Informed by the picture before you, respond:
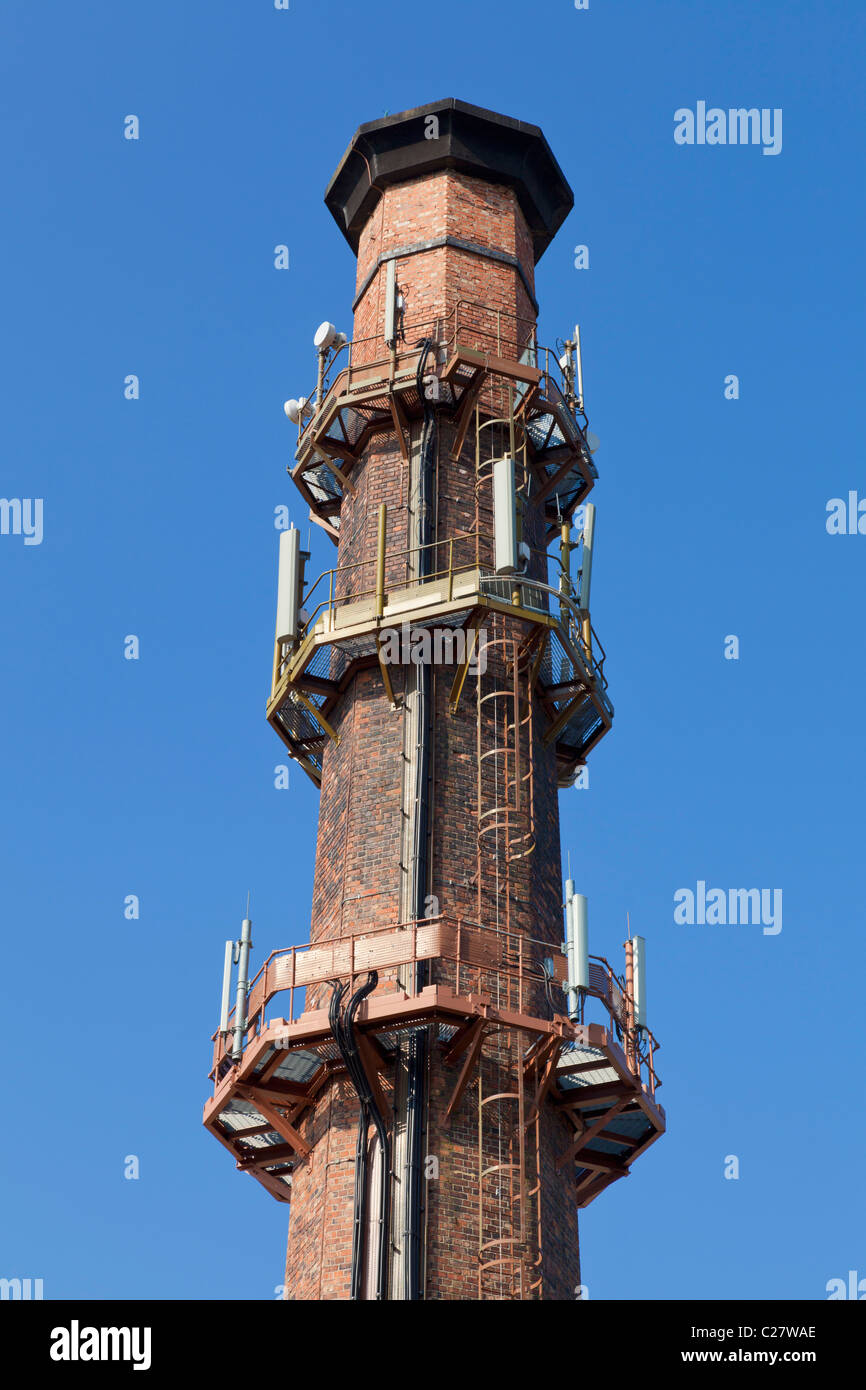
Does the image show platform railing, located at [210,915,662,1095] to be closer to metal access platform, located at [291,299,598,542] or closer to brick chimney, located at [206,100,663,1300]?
brick chimney, located at [206,100,663,1300]

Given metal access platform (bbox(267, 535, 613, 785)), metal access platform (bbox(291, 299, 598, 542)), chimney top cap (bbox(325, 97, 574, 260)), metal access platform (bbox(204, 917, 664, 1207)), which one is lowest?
metal access platform (bbox(204, 917, 664, 1207))

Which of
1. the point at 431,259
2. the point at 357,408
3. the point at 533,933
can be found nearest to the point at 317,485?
the point at 357,408

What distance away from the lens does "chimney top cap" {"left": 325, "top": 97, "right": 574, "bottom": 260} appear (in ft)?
160

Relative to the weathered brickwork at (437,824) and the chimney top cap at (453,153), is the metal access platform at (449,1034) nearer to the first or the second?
the weathered brickwork at (437,824)

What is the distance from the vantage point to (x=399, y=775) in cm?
3903

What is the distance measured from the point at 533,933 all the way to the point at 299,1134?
5.59 meters

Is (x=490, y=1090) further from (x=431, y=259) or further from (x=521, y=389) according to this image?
(x=431, y=259)

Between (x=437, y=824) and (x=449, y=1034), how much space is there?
14.6 feet

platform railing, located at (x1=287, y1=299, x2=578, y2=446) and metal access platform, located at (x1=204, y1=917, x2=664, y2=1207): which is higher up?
platform railing, located at (x1=287, y1=299, x2=578, y2=446)

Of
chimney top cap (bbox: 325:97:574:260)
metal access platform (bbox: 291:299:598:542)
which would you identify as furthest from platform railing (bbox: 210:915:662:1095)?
chimney top cap (bbox: 325:97:574:260)

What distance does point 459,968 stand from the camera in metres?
36.2

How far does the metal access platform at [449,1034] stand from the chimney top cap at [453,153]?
20.2 metres

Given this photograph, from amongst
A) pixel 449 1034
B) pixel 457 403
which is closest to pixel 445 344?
pixel 457 403

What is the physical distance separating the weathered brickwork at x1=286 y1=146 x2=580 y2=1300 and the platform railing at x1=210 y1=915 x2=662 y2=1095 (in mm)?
479
